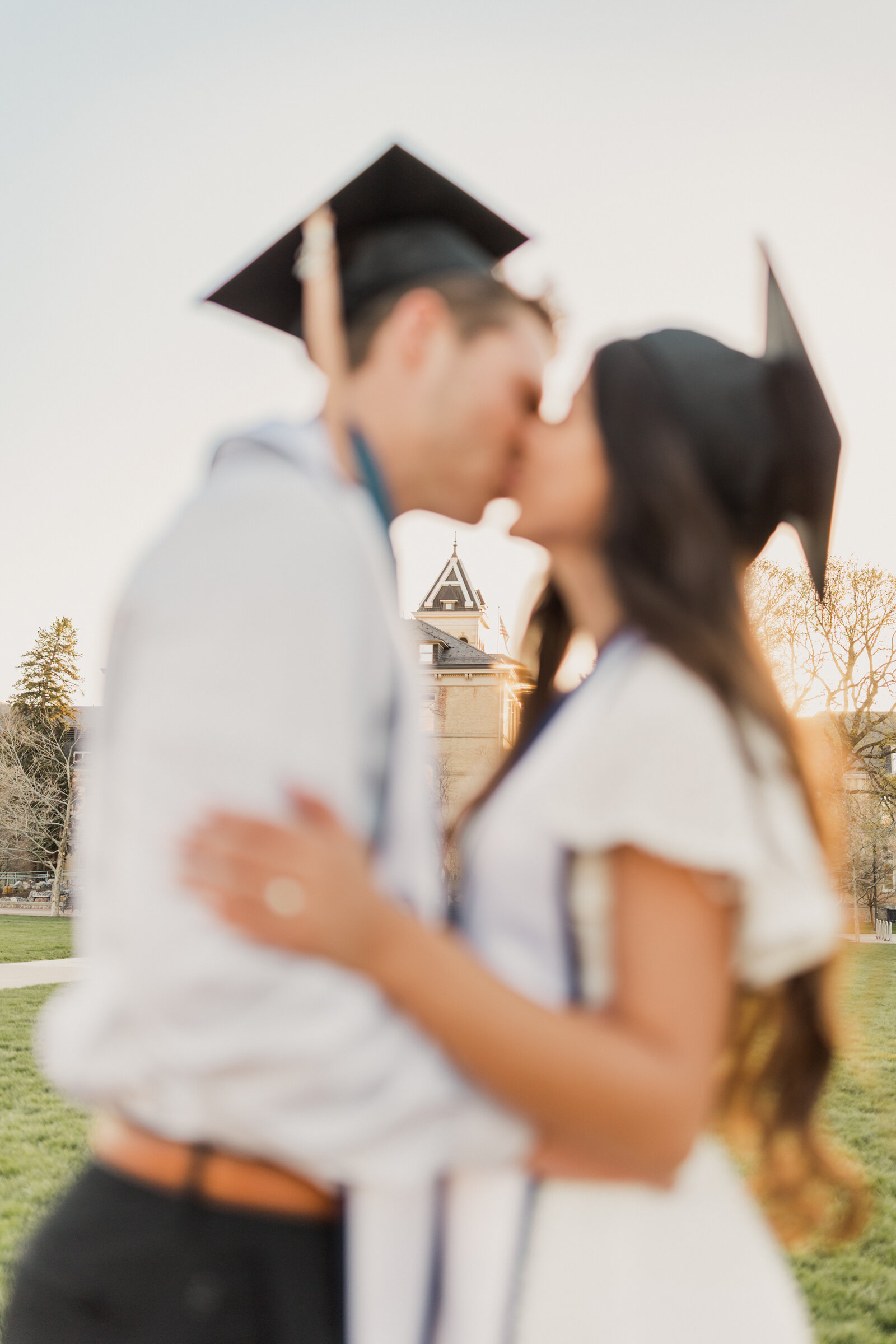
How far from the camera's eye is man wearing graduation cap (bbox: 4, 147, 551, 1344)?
3.58 feet

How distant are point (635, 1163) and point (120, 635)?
0.93m

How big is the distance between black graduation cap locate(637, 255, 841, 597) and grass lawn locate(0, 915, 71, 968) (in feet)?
58.8

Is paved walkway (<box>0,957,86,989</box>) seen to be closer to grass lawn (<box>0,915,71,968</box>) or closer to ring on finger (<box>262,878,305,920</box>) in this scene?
grass lawn (<box>0,915,71,968</box>)

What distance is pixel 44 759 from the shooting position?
42000mm

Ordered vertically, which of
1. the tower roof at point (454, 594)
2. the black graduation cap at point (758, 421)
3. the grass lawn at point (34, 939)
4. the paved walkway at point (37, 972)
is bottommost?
the grass lawn at point (34, 939)

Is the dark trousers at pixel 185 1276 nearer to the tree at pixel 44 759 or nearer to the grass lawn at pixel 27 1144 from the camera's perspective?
the grass lawn at pixel 27 1144

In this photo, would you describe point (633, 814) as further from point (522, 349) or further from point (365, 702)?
point (522, 349)

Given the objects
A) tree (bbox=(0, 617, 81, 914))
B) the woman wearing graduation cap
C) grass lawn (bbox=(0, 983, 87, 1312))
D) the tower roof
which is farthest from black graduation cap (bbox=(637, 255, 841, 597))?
the tower roof

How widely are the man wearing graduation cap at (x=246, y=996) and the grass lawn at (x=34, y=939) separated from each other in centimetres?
1769

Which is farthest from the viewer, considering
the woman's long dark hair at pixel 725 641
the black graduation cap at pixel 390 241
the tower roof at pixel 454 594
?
the tower roof at pixel 454 594

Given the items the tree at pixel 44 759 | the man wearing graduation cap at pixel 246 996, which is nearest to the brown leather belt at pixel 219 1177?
the man wearing graduation cap at pixel 246 996

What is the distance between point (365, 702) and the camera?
121 cm

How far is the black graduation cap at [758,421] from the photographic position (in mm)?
1648

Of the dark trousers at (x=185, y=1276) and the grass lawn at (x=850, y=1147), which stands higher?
the dark trousers at (x=185, y=1276)
